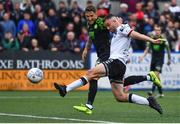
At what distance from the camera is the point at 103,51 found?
1494 centimetres

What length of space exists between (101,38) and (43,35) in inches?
354

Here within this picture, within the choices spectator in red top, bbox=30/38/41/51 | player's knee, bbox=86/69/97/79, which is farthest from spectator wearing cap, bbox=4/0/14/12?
player's knee, bbox=86/69/97/79

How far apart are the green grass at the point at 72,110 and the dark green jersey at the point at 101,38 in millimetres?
1263

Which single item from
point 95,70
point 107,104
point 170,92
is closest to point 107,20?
point 95,70

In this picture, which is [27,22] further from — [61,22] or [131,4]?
[131,4]

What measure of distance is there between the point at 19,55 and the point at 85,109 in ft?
31.1

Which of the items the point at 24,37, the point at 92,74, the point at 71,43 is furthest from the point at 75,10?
the point at 92,74

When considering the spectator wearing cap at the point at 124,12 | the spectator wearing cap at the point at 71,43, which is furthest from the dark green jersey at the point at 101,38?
the spectator wearing cap at the point at 124,12

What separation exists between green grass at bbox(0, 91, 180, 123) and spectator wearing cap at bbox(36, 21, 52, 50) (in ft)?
12.7

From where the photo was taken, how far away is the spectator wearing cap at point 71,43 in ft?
76.4

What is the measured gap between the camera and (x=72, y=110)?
1498cm

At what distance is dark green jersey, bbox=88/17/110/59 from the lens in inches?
583

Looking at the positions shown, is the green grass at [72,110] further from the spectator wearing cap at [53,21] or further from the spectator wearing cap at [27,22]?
the spectator wearing cap at [53,21]

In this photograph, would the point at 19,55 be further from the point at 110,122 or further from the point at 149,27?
the point at 110,122
